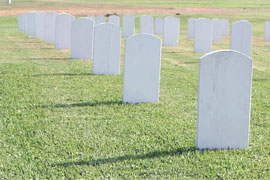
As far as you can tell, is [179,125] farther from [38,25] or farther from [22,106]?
[38,25]

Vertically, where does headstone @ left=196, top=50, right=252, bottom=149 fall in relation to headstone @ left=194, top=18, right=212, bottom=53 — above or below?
below

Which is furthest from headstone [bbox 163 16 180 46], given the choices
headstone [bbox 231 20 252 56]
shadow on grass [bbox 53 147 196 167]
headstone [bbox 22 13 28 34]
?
shadow on grass [bbox 53 147 196 167]

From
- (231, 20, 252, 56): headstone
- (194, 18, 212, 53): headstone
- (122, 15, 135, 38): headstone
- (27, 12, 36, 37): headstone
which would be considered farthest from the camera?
(122, 15, 135, 38): headstone

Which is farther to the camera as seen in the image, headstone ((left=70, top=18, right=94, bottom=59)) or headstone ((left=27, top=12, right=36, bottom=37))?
headstone ((left=27, top=12, right=36, bottom=37))

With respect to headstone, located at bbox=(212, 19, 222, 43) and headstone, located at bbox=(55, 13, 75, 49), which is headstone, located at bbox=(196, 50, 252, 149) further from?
headstone, located at bbox=(212, 19, 222, 43)

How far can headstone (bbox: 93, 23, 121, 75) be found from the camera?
517 inches

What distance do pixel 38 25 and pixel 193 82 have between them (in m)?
16.0

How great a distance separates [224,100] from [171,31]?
17.7 meters

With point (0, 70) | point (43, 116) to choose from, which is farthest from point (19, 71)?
point (43, 116)

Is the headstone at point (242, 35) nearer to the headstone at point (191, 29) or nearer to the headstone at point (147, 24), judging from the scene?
the headstone at point (147, 24)

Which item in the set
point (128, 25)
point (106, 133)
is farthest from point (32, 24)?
point (106, 133)

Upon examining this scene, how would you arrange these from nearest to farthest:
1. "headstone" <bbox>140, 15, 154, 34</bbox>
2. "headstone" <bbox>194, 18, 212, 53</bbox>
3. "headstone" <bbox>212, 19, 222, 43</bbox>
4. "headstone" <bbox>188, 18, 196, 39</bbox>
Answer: "headstone" <bbox>194, 18, 212, 53</bbox> < "headstone" <bbox>212, 19, 222, 43</bbox> < "headstone" <bbox>140, 15, 154, 34</bbox> < "headstone" <bbox>188, 18, 196, 39</bbox>

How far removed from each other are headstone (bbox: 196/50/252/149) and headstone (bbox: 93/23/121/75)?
21.6ft

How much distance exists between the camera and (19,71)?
45.6ft
